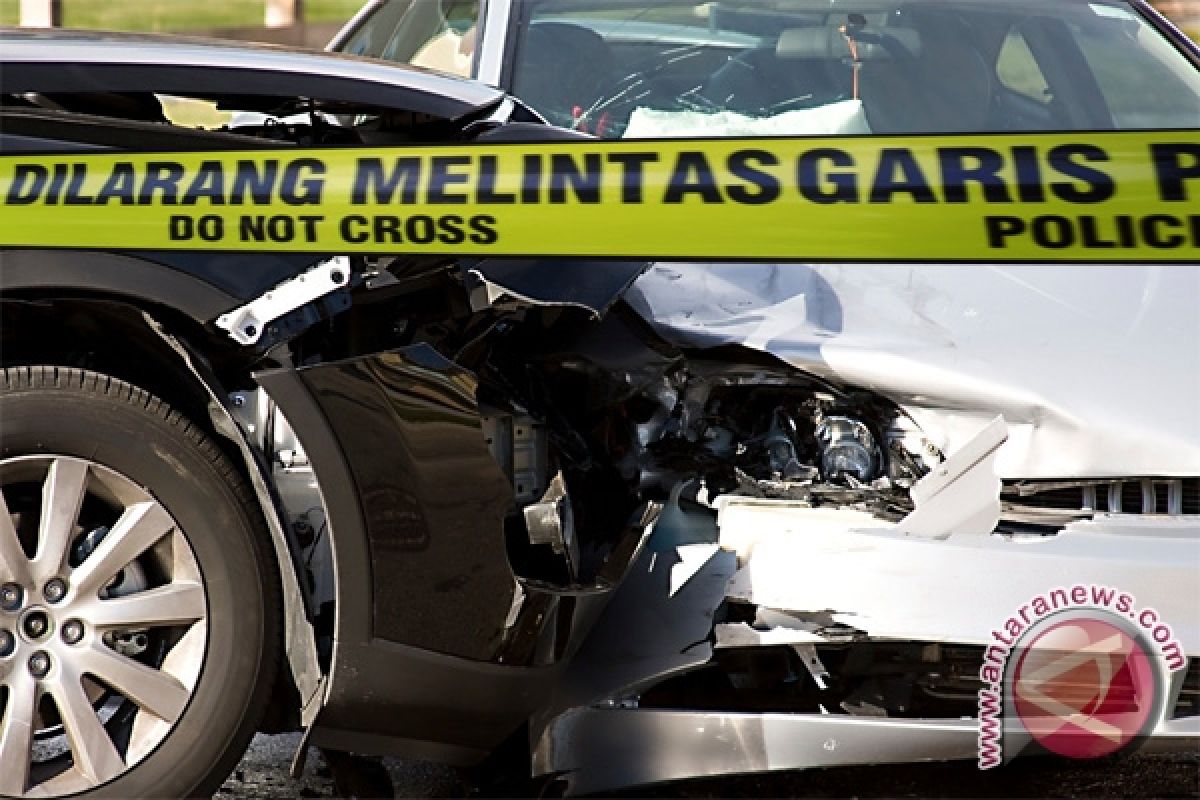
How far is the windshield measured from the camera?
4492mm

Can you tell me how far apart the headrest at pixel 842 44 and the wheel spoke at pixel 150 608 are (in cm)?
229

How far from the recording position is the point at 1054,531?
127 inches

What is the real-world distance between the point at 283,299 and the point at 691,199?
92 cm

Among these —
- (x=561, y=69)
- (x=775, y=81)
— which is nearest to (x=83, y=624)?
(x=561, y=69)

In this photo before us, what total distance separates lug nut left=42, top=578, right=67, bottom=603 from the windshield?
1.87 m

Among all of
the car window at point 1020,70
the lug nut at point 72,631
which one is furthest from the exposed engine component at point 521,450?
the car window at point 1020,70

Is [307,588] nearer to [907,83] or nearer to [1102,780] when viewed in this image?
[1102,780]

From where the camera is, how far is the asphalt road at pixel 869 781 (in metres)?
3.71

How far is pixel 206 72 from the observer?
3203mm

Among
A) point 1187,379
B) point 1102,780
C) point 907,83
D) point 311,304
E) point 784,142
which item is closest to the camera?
point 784,142

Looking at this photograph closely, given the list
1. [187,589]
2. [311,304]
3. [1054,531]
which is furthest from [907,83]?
[187,589]

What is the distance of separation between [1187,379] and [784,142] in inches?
49.8

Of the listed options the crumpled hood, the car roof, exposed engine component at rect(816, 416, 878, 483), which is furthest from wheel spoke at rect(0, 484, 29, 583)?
exposed engine component at rect(816, 416, 878, 483)

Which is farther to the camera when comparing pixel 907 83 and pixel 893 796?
pixel 907 83
